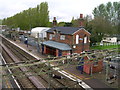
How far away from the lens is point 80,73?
66.3 feet

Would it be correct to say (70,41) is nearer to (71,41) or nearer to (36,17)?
(71,41)

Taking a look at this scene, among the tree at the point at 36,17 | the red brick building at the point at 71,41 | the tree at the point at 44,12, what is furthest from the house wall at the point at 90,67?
the tree at the point at 44,12

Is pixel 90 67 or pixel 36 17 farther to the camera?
pixel 36 17

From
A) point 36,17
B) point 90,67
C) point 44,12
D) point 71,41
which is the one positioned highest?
point 44,12

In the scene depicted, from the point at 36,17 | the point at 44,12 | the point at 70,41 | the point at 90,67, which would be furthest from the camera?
the point at 44,12

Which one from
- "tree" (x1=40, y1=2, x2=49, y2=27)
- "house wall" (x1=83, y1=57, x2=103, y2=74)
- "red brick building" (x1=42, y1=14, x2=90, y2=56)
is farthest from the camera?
"tree" (x1=40, y1=2, x2=49, y2=27)

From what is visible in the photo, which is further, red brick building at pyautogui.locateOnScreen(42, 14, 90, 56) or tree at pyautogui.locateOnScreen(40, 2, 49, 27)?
tree at pyautogui.locateOnScreen(40, 2, 49, 27)

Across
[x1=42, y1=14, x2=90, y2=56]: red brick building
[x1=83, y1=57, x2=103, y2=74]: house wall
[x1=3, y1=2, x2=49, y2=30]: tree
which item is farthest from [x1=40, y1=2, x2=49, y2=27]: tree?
[x1=83, y1=57, x2=103, y2=74]: house wall

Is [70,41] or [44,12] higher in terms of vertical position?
[44,12]

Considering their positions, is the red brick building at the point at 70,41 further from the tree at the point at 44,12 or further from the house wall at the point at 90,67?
the tree at the point at 44,12

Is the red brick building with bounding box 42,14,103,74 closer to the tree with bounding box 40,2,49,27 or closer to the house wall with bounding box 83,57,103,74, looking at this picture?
the house wall with bounding box 83,57,103,74

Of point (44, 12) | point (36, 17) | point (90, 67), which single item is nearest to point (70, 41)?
point (90, 67)

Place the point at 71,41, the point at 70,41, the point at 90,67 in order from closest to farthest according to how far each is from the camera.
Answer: the point at 90,67
the point at 71,41
the point at 70,41

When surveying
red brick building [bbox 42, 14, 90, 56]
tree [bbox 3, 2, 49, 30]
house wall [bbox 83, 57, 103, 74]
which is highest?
tree [bbox 3, 2, 49, 30]
